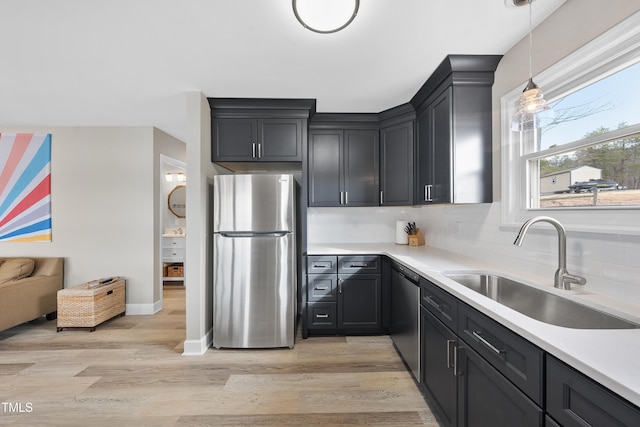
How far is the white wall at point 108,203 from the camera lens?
3.61 meters

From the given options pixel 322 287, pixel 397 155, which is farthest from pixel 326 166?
pixel 322 287

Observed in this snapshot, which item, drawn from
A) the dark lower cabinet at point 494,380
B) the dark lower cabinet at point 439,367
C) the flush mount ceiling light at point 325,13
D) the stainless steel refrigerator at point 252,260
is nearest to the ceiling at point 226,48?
the flush mount ceiling light at point 325,13

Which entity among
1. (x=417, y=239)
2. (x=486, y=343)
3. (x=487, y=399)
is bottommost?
(x=487, y=399)

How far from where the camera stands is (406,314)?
2297 mm

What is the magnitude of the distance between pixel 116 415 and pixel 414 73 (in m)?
3.27

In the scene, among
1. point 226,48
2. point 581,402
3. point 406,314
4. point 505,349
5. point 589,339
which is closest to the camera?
point 581,402

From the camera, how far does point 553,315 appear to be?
4.61 feet

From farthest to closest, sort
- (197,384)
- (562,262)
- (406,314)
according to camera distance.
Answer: (406,314), (197,384), (562,262)

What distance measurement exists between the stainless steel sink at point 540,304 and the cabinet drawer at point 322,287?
1287 mm

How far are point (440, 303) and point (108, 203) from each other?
3.99 meters

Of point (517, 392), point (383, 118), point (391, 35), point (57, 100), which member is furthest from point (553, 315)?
point (57, 100)

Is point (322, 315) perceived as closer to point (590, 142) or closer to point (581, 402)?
point (581, 402)

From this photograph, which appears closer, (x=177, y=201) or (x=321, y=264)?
(x=321, y=264)

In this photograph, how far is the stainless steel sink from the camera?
3.92ft
